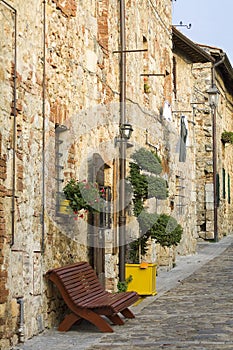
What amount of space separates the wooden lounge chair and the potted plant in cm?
264

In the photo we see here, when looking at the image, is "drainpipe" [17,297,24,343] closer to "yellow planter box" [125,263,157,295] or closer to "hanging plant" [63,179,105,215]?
"hanging plant" [63,179,105,215]

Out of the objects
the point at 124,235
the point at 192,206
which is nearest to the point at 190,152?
the point at 192,206

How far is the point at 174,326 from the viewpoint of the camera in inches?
→ 295

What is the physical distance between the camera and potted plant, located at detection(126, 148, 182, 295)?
1041 cm

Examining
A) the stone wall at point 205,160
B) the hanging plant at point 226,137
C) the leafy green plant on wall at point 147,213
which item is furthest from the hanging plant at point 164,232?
the hanging plant at point 226,137

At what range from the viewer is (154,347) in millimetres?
6355

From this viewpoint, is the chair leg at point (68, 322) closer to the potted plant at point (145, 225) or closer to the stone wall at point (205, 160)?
the potted plant at point (145, 225)

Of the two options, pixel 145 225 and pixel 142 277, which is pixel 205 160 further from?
pixel 142 277

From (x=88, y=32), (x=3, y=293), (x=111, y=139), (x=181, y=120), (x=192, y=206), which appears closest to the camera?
(x=3, y=293)

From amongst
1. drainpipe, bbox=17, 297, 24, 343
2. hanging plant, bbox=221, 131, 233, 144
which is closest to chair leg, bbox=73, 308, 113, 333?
drainpipe, bbox=17, 297, 24, 343

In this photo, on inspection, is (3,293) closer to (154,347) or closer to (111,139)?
(154,347)

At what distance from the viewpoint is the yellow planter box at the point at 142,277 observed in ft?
33.9

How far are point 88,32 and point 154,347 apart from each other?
4.55 m

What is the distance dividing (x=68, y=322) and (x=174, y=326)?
3.90 ft
